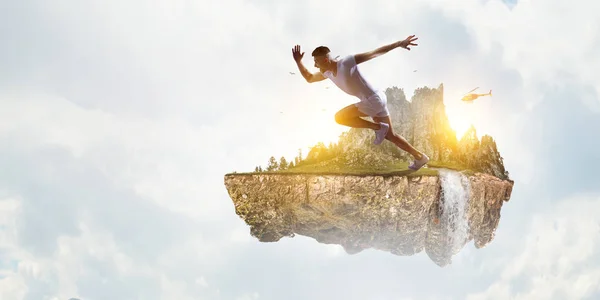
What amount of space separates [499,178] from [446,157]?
2.34 meters

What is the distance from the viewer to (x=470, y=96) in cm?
2267

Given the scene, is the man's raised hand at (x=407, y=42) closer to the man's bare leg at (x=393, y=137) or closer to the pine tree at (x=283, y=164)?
the man's bare leg at (x=393, y=137)

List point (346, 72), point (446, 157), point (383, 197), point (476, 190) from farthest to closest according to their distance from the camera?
point (446, 157), point (476, 190), point (383, 197), point (346, 72)

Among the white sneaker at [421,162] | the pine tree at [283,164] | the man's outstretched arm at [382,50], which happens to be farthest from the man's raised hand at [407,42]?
the pine tree at [283,164]

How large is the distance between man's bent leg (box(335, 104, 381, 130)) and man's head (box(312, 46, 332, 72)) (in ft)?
5.19

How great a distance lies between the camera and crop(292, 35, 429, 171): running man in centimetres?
1268

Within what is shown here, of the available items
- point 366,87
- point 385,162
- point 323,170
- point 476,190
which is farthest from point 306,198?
point 366,87

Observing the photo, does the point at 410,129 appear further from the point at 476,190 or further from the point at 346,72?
the point at 346,72

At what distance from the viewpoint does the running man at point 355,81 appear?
A: 1268cm

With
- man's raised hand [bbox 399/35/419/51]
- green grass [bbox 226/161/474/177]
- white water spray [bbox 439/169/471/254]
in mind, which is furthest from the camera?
white water spray [bbox 439/169/471/254]

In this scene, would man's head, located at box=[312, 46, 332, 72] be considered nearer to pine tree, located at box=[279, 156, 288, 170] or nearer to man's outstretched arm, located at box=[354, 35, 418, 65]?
man's outstretched arm, located at box=[354, 35, 418, 65]

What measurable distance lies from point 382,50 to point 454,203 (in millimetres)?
10442

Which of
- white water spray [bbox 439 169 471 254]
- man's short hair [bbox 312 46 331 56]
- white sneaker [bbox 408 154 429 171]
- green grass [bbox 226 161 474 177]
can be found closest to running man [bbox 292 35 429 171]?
man's short hair [bbox 312 46 331 56]

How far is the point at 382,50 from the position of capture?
40.9 feet
